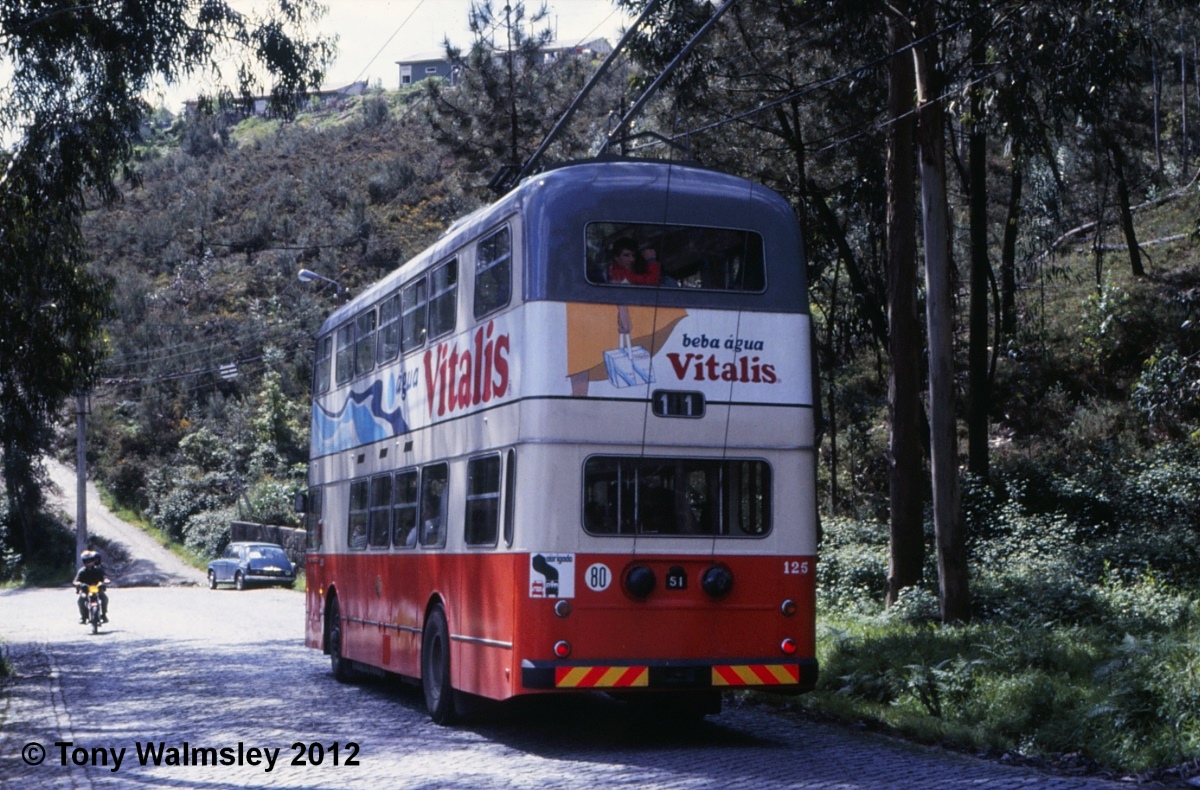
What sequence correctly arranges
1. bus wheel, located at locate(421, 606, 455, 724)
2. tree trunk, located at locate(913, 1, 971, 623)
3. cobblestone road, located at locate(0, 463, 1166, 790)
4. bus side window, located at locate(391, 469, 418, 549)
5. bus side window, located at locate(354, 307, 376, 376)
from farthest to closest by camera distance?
bus side window, located at locate(354, 307, 376, 376)
tree trunk, located at locate(913, 1, 971, 623)
bus side window, located at locate(391, 469, 418, 549)
bus wheel, located at locate(421, 606, 455, 724)
cobblestone road, located at locate(0, 463, 1166, 790)

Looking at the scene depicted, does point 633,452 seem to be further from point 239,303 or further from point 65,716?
point 239,303

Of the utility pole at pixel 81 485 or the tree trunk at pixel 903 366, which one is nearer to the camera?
the tree trunk at pixel 903 366

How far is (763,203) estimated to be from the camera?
1241 cm

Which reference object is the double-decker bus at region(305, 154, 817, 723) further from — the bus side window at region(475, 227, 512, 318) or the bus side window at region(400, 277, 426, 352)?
the bus side window at region(400, 277, 426, 352)

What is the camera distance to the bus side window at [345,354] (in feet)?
60.5

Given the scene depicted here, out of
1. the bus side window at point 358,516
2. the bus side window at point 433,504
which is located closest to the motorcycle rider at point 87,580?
the bus side window at point 358,516

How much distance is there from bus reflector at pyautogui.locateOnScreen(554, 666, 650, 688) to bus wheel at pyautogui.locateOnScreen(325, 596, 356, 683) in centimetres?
756

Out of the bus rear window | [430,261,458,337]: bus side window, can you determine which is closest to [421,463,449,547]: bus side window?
[430,261,458,337]: bus side window

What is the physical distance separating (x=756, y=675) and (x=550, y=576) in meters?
1.88

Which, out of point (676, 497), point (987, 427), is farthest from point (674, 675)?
point (987, 427)

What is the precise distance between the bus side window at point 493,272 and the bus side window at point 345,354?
565 cm

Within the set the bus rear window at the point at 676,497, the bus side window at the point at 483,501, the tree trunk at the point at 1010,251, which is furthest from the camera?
the tree trunk at the point at 1010,251

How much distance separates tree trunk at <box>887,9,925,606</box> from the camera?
19.5 meters

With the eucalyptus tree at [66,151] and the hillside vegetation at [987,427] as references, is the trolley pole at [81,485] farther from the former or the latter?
the eucalyptus tree at [66,151]
